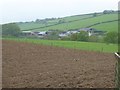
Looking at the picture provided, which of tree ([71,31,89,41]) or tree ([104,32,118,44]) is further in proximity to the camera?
tree ([71,31,89,41])

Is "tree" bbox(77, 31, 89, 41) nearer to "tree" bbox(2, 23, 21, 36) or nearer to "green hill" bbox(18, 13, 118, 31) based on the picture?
"green hill" bbox(18, 13, 118, 31)

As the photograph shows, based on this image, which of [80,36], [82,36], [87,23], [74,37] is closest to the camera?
[82,36]

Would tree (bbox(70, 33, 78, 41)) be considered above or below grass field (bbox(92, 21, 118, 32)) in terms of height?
below

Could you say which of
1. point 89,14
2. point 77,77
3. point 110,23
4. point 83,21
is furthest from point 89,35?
point 77,77

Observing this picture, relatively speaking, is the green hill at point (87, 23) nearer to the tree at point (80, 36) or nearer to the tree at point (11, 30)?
the tree at point (80, 36)

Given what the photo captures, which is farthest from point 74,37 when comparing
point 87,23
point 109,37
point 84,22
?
point 109,37

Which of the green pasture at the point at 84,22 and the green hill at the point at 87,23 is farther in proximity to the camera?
the green pasture at the point at 84,22

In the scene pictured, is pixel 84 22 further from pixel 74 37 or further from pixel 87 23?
pixel 74 37

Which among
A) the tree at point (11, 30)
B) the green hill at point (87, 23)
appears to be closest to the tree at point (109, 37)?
the green hill at point (87, 23)

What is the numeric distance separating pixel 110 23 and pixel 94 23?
330 cm

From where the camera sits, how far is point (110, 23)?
38.9 meters

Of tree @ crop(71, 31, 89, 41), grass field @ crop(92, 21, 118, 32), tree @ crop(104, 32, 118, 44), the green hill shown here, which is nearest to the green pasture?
the green hill

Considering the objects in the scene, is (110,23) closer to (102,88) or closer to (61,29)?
(61,29)

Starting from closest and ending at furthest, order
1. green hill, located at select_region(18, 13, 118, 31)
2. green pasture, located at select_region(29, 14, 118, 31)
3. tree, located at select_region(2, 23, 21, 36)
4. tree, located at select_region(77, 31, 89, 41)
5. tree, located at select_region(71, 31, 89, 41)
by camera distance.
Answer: tree, located at select_region(2, 23, 21, 36) → tree, located at select_region(77, 31, 89, 41) → tree, located at select_region(71, 31, 89, 41) → green hill, located at select_region(18, 13, 118, 31) → green pasture, located at select_region(29, 14, 118, 31)
